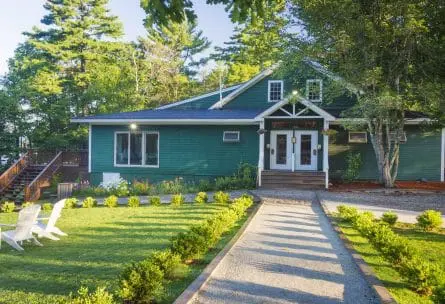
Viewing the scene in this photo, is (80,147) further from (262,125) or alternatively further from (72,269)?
(72,269)

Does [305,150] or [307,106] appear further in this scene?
[305,150]

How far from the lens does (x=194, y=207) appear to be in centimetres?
1224

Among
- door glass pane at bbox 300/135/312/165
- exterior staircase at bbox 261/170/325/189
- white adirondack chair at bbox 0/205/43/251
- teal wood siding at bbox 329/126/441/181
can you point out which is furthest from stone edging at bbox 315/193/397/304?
teal wood siding at bbox 329/126/441/181

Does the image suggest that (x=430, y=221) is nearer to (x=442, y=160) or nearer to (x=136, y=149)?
(x=442, y=160)

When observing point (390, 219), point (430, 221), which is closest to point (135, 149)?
point (390, 219)

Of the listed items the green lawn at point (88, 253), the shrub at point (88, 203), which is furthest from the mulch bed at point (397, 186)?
the shrub at point (88, 203)

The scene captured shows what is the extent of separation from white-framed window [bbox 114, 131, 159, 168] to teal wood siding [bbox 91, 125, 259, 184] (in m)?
0.20

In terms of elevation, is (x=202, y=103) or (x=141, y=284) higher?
(x=202, y=103)

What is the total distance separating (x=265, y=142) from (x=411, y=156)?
6662mm

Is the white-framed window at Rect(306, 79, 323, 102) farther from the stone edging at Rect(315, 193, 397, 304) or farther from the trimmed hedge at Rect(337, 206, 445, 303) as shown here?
the stone edging at Rect(315, 193, 397, 304)

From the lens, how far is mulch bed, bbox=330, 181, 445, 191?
1630 cm

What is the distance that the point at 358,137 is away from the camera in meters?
19.0

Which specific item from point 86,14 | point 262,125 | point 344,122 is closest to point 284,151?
point 262,125

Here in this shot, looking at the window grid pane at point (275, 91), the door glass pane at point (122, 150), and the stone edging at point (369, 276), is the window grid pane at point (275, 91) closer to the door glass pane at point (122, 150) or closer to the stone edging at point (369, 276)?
the door glass pane at point (122, 150)
